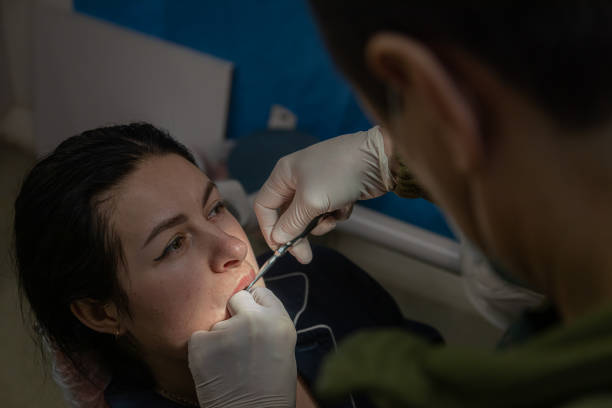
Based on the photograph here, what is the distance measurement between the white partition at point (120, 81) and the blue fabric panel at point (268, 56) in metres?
0.08

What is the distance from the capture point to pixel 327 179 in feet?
4.38

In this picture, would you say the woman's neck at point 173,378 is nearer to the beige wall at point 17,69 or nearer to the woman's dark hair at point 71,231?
the woman's dark hair at point 71,231

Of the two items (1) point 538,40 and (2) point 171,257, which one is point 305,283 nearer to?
(2) point 171,257

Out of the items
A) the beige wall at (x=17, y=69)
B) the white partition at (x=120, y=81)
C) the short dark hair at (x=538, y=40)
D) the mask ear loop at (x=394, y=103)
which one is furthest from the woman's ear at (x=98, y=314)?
the beige wall at (x=17, y=69)

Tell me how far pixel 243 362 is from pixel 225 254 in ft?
0.74

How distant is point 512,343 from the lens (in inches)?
28.5

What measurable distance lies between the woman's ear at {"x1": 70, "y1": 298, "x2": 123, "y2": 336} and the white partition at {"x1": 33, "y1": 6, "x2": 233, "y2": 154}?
50.0 inches

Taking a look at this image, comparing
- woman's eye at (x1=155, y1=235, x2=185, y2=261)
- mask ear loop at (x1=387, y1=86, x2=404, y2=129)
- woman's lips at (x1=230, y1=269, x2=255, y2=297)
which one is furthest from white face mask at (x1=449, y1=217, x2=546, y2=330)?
mask ear loop at (x1=387, y1=86, x2=404, y2=129)

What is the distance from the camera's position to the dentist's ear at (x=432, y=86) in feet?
1.55

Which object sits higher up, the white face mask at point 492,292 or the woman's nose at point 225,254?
the woman's nose at point 225,254

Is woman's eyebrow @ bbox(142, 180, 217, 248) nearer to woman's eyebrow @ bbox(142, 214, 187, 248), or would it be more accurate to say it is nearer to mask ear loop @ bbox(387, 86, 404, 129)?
woman's eyebrow @ bbox(142, 214, 187, 248)

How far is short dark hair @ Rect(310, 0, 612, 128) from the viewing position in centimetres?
43

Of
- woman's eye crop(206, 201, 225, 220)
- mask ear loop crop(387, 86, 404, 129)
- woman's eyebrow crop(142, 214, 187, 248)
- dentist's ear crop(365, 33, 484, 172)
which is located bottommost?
woman's eye crop(206, 201, 225, 220)

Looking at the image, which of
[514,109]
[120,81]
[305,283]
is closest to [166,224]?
[305,283]
